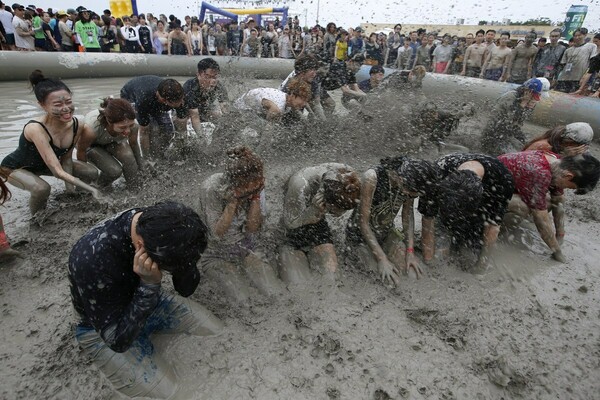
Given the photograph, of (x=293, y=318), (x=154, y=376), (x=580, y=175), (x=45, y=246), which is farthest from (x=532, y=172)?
(x=45, y=246)

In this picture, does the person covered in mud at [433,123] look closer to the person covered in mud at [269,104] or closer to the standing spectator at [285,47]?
the person covered in mud at [269,104]

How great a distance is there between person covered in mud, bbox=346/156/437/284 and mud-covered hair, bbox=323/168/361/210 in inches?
11.9

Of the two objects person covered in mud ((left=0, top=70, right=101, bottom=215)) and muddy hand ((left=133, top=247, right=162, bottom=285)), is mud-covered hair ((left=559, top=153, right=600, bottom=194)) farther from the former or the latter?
person covered in mud ((left=0, top=70, right=101, bottom=215))

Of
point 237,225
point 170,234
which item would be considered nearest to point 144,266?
point 170,234

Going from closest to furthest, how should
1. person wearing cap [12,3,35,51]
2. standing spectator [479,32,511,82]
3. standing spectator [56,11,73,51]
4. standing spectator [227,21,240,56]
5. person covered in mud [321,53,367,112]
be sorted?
1. person covered in mud [321,53,367,112]
2. standing spectator [479,32,511,82]
3. person wearing cap [12,3,35,51]
4. standing spectator [56,11,73,51]
5. standing spectator [227,21,240,56]

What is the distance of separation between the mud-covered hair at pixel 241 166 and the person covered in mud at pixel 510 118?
4.49 m

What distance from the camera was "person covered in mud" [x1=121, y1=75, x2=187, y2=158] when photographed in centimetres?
390

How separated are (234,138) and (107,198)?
168 centimetres

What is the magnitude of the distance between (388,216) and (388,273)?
1.59ft

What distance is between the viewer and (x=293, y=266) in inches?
115

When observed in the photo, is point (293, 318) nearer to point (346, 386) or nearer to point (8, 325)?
point (346, 386)

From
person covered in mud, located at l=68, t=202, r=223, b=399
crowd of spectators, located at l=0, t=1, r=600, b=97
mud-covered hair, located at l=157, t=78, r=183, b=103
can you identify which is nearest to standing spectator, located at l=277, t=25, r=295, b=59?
crowd of spectators, located at l=0, t=1, r=600, b=97

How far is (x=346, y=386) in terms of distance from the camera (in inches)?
83.6

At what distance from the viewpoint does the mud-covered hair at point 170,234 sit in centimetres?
148
